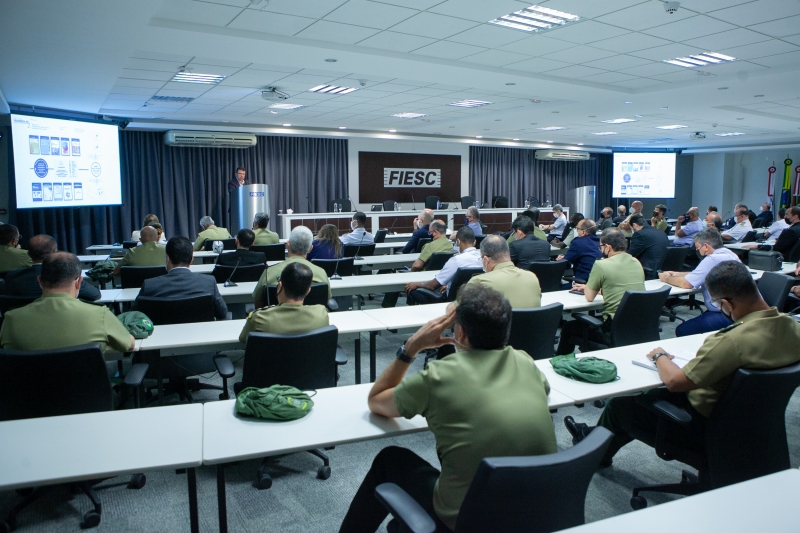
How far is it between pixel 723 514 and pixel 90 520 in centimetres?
242

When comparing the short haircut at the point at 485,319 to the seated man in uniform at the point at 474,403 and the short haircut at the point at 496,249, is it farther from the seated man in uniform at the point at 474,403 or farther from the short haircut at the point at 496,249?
the short haircut at the point at 496,249

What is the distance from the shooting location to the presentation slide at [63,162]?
22.8ft

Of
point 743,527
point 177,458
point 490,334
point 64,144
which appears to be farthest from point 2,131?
point 743,527

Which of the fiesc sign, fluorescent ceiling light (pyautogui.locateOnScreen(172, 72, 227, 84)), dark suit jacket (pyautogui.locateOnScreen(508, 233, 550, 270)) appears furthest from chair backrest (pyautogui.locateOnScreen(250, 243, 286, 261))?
the fiesc sign

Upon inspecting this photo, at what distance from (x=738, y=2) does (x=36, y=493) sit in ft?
17.6

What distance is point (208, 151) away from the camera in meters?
11.6

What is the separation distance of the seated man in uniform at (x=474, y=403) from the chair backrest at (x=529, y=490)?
0.47 ft

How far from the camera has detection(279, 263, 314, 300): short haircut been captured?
2764 millimetres

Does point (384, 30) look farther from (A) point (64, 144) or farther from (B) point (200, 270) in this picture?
(A) point (64, 144)

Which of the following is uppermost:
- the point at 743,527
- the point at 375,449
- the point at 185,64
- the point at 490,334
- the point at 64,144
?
the point at 185,64

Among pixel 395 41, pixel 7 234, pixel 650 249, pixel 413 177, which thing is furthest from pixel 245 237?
pixel 413 177

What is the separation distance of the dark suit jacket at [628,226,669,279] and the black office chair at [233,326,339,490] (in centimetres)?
515

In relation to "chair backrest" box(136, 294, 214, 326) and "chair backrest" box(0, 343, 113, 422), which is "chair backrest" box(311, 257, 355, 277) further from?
"chair backrest" box(0, 343, 113, 422)

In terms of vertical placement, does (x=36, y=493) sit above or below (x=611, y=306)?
below
